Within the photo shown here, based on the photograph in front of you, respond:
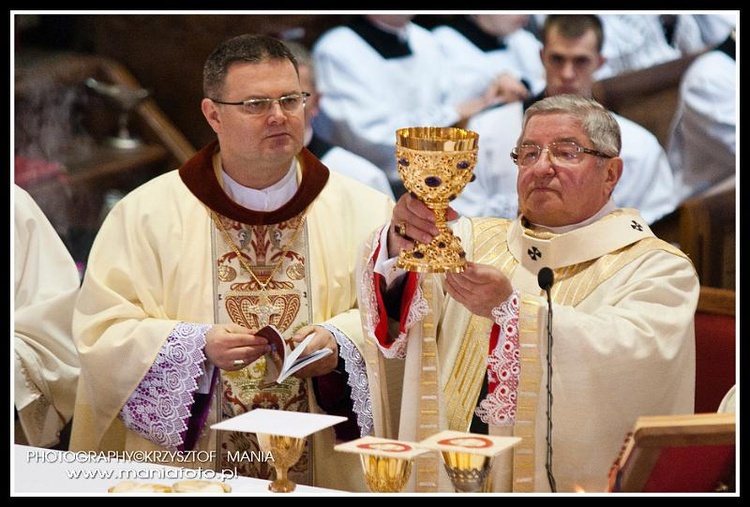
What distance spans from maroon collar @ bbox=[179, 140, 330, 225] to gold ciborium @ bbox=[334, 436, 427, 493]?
4.43 feet

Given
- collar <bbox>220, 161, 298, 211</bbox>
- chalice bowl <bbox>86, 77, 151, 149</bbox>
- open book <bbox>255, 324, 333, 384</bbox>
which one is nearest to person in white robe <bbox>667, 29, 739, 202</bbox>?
chalice bowl <bbox>86, 77, 151, 149</bbox>

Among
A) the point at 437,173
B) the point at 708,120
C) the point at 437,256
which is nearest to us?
the point at 437,173

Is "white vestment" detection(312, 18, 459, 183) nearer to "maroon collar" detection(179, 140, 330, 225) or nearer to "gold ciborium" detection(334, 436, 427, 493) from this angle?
"maroon collar" detection(179, 140, 330, 225)

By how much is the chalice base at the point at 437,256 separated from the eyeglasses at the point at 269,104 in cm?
90

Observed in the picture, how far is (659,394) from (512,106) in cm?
366

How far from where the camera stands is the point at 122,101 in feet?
26.3

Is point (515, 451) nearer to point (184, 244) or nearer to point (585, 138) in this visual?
point (585, 138)

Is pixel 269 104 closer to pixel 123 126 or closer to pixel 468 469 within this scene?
pixel 468 469

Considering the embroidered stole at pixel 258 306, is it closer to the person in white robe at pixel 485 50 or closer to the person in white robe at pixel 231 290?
the person in white robe at pixel 231 290

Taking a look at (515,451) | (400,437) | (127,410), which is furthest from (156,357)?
(515,451)

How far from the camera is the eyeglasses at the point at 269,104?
4.49m

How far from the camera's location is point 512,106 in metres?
7.61

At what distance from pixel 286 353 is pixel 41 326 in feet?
3.31

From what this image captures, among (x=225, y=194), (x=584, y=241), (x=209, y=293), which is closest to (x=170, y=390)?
→ (x=209, y=293)
